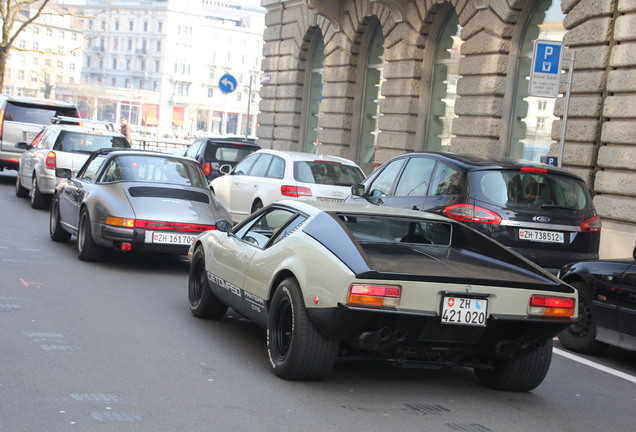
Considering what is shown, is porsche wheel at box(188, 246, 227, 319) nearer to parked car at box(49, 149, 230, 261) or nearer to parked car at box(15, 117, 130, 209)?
parked car at box(49, 149, 230, 261)

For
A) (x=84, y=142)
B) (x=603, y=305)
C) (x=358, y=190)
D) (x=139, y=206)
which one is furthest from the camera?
(x=84, y=142)

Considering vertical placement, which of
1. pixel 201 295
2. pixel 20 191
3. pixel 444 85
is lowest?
pixel 20 191

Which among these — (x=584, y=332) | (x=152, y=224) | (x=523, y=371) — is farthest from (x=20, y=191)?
(x=523, y=371)

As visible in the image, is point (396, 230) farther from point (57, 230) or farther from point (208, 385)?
point (57, 230)

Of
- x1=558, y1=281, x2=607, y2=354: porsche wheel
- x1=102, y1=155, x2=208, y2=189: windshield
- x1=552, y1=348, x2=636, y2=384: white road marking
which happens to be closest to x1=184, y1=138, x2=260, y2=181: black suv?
x1=102, y1=155, x2=208, y2=189: windshield

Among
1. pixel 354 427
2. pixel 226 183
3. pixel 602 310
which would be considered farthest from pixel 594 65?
pixel 354 427

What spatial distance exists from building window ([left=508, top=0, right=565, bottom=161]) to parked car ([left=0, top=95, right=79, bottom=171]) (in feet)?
36.2

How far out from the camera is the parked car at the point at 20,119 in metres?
22.9

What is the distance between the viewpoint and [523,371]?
21.6 feet

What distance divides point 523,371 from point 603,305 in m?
2.00

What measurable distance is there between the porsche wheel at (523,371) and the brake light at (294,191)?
907 centimetres

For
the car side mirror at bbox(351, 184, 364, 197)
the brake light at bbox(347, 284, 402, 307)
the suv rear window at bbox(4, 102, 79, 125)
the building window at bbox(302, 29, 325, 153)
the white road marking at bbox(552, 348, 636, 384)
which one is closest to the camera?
the brake light at bbox(347, 284, 402, 307)

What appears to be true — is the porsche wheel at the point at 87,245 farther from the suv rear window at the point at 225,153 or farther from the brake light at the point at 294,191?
the suv rear window at the point at 225,153

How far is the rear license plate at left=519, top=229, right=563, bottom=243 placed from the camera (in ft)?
33.1
